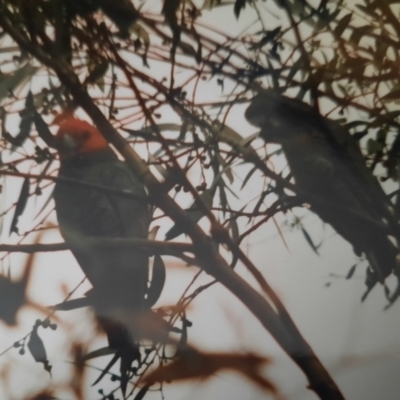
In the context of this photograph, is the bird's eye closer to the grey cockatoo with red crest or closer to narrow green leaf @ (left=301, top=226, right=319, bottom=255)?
the grey cockatoo with red crest

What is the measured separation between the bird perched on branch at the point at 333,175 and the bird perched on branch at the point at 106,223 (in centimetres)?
18

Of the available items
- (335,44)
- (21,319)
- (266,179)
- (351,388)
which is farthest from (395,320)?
(21,319)

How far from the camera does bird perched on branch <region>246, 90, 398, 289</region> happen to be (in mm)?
678

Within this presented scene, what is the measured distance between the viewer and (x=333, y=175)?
71 centimetres

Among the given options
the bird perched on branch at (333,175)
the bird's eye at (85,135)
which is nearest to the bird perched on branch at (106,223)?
the bird's eye at (85,135)

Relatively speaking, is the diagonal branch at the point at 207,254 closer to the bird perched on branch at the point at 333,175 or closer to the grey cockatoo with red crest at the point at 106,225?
the grey cockatoo with red crest at the point at 106,225

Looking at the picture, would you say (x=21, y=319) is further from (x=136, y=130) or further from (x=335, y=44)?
(x=335, y=44)

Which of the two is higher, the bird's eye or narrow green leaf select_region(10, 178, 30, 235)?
the bird's eye

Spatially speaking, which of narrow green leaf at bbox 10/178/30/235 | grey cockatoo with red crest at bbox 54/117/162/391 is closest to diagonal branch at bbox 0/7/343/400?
grey cockatoo with red crest at bbox 54/117/162/391

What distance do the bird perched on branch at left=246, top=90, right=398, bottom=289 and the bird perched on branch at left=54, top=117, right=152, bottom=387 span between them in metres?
0.18

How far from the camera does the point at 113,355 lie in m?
0.70

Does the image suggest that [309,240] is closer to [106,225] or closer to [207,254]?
[207,254]

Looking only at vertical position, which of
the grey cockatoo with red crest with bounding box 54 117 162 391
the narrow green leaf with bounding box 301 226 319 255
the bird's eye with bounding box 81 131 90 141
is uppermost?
the bird's eye with bounding box 81 131 90 141

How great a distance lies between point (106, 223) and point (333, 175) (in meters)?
0.29
